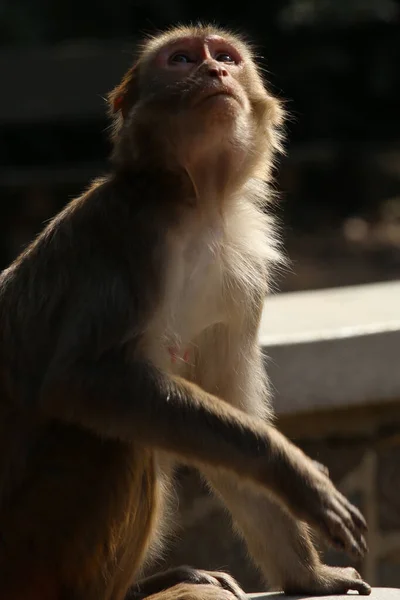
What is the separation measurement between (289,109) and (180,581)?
9549mm

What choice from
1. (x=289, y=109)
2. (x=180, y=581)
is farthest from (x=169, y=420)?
(x=289, y=109)

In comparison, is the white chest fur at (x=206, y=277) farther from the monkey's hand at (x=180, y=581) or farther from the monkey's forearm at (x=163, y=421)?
the monkey's hand at (x=180, y=581)

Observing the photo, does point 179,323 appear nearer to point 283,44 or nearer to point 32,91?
point 32,91

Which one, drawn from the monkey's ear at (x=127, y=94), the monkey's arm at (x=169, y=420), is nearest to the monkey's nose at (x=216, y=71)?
the monkey's ear at (x=127, y=94)

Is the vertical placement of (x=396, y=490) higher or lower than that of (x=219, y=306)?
lower

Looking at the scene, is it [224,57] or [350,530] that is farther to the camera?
[224,57]

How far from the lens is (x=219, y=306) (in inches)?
154

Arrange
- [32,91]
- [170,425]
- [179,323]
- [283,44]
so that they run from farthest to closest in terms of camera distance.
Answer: [283,44], [32,91], [179,323], [170,425]

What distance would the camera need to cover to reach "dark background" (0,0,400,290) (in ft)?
39.5

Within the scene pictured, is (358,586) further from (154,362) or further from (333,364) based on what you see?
(333,364)

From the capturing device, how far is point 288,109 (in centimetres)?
1260

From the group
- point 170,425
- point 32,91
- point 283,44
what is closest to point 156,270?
point 170,425

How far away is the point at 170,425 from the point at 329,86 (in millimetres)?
10453

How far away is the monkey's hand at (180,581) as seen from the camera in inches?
153
